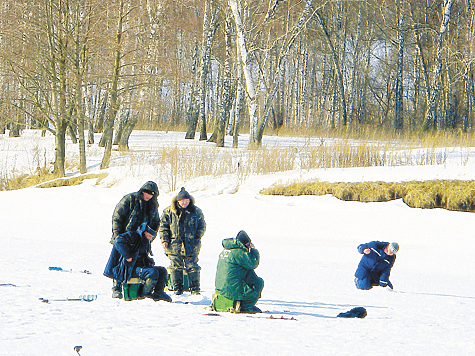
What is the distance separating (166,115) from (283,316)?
45561 millimetres

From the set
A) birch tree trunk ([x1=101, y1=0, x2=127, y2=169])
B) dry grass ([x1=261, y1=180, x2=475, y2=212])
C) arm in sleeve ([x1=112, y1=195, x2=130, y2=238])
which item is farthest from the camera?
birch tree trunk ([x1=101, y1=0, x2=127, y2=169])

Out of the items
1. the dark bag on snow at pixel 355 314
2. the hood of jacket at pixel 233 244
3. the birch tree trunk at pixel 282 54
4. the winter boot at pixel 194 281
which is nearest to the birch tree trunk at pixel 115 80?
the birch tree trunk at pixel 282 54

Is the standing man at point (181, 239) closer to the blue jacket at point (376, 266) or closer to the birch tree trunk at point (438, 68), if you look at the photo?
the blue jacket at point (376, 266)

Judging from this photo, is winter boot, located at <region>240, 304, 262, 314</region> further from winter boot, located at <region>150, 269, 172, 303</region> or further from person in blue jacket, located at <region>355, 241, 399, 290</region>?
person in blue jacket, located at <region>355, 241, 399, 290</region>

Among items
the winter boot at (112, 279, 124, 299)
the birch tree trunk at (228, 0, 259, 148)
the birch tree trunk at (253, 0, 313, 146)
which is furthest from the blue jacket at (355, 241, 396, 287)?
the birch tree trunk at (228, 0, 259, 148)

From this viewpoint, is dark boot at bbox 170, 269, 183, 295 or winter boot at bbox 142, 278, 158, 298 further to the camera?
dark boot at bbox 170, 269, 183, 295

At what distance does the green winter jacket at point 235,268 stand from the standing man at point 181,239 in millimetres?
1119

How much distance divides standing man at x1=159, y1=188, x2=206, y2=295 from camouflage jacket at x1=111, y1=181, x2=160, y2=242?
751mm

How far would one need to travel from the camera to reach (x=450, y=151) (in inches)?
637

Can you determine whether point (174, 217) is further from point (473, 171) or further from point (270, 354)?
point (473, 171)

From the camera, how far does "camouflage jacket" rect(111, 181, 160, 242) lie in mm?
6055

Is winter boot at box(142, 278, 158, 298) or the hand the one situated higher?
the hand

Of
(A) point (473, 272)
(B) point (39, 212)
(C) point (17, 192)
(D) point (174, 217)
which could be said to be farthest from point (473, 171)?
(C) point (17, 192)

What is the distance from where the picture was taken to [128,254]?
5957 mm
